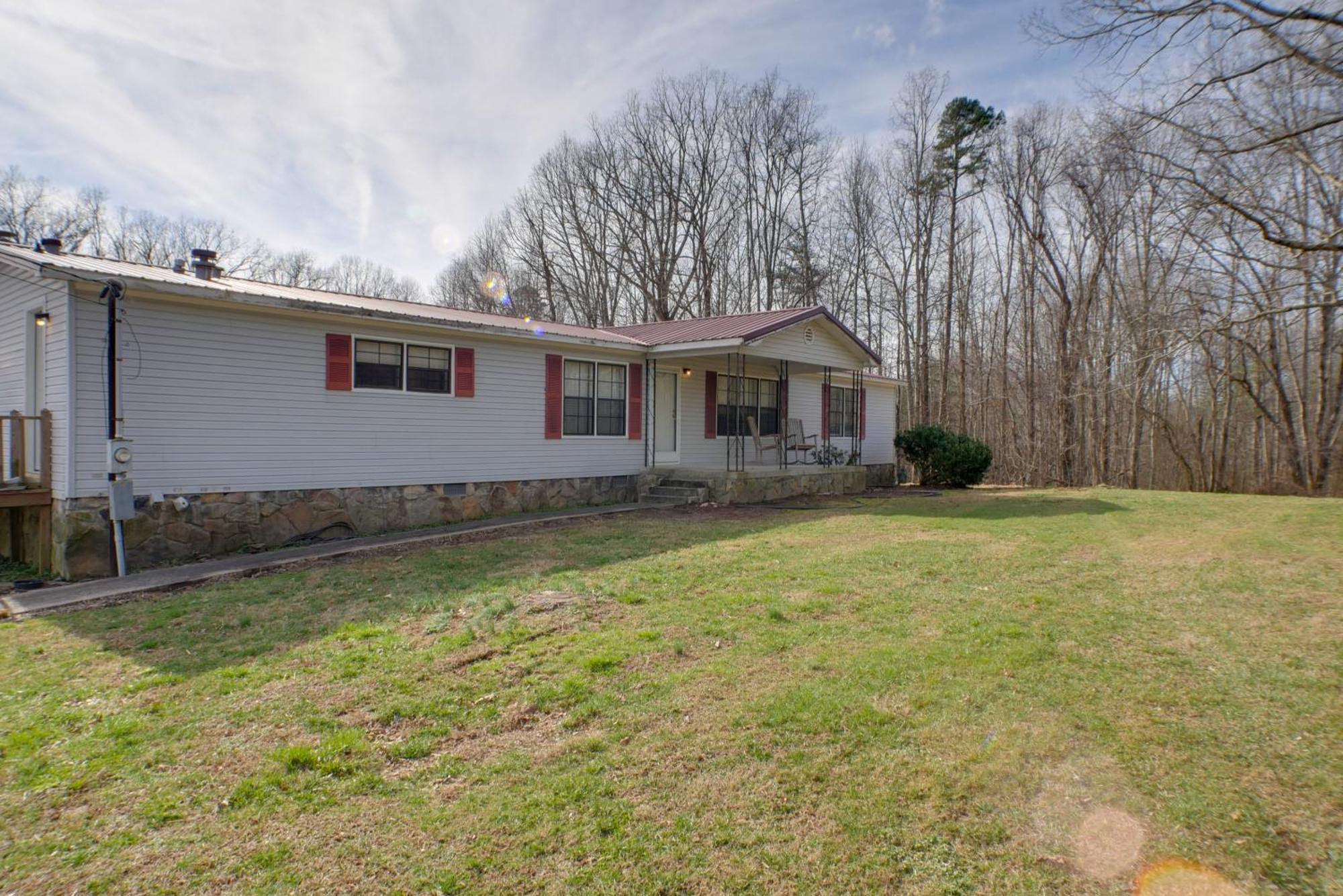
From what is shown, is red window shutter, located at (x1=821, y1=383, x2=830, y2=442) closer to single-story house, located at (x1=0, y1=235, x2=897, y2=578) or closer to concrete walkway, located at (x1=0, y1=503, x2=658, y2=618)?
single-story house, located at (x1=0, y1=235, x2=897, y2=578)

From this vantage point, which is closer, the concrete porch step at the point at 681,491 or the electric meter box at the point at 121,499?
the electric meter box at the point at 121,499

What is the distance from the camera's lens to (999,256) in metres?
22.8

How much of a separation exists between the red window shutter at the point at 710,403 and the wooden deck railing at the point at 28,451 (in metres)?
9.71

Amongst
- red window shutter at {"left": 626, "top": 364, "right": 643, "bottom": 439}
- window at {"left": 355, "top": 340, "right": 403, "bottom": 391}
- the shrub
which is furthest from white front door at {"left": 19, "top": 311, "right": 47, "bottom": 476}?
the shrub

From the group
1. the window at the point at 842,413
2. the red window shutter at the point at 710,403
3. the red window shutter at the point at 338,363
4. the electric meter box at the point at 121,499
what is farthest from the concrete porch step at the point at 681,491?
the electric meter box at the point at 121,499

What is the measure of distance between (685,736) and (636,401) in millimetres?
9568

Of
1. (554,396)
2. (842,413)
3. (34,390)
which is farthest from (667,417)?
(34,390)

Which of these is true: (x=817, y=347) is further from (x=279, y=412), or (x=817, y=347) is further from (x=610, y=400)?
(x=279, y=412)

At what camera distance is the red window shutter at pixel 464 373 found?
32.4 ft

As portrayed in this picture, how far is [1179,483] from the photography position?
18.6 metres

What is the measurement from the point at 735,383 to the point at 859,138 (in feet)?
49.7

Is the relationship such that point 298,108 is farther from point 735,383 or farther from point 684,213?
point 684,213

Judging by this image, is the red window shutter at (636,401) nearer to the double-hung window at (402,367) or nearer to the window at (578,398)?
the window at (578,398)

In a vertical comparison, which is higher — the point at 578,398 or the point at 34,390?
the point at 578,398
